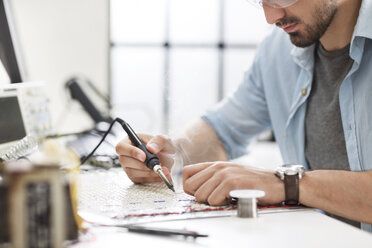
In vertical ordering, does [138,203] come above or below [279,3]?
below

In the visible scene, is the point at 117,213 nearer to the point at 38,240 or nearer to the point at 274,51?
the point at 38,240

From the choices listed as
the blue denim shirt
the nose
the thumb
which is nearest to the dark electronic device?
the blue denim shirt

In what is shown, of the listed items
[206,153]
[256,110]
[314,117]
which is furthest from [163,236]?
[256,110]

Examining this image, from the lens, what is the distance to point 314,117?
4.16 ft

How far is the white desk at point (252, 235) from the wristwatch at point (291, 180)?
7cm

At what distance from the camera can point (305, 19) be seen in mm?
1124

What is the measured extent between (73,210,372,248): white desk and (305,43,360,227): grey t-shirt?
1.82 feet

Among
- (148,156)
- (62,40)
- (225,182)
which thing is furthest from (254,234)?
(62,40)

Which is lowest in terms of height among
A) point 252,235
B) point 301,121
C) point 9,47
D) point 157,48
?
point 252,235

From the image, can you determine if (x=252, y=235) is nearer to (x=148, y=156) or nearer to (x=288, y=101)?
(x=148, y=156)

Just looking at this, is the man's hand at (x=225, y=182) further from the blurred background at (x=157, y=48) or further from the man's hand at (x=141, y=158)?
the blurred background at (x=157, y=48)

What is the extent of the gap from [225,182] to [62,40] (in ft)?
11.8

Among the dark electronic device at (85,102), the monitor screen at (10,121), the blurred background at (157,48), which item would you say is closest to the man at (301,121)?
the monitor screen at (10,121)

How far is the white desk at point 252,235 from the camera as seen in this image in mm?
582
